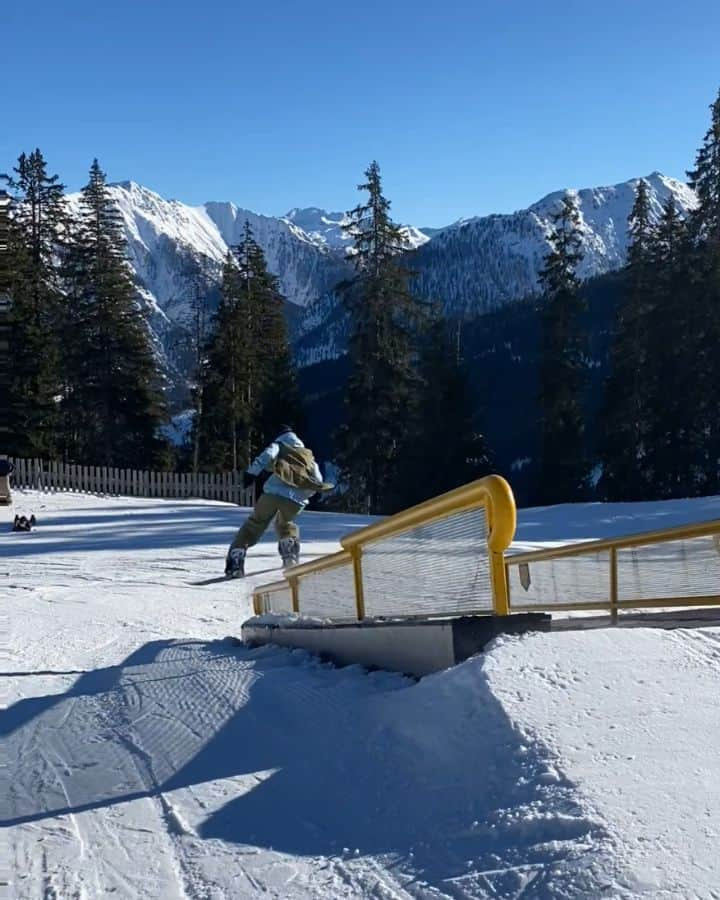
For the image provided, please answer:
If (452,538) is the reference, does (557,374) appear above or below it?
above

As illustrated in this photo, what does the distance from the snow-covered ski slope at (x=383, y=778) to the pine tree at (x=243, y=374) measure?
41931 millimetres

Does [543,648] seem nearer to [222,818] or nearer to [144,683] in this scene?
[222,818]

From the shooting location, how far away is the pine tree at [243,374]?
157 feet

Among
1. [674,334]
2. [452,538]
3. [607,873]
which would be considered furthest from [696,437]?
[607,873]

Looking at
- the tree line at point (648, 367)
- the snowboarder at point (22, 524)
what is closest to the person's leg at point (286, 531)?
the snowboarder at point (22, 524)

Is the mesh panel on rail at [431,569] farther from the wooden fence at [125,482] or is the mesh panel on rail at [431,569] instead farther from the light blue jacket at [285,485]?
the wooden fence at [125,482]

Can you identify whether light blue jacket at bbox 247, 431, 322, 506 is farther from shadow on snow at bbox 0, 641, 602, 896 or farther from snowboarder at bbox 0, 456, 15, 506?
snowboarder at bbox 0, 456, 15, 506

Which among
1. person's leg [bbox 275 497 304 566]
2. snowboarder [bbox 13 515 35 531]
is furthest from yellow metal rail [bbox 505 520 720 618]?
snowboarder [bbox 13 515 35 531]

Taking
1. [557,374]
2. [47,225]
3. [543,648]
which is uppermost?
[47,225]

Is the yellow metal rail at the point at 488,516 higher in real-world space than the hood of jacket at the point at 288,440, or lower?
lower

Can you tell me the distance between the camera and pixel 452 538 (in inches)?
209

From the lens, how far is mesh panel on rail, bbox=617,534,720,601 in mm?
6574

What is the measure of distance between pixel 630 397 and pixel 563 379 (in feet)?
9.96

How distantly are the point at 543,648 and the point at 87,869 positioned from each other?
84.0 inches
